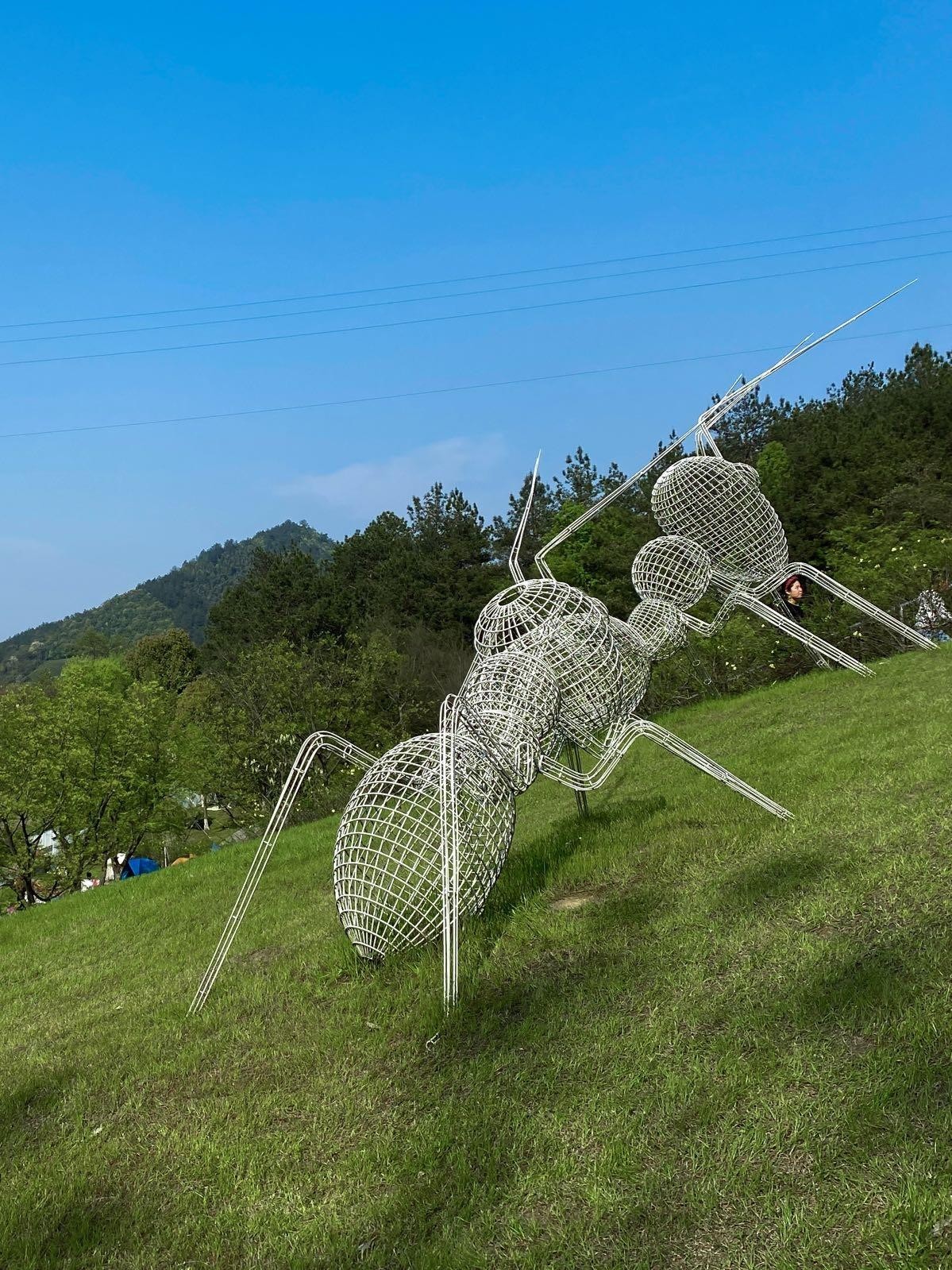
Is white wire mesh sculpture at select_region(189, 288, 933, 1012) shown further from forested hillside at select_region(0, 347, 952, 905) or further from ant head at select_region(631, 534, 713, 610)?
forested hillside at select_region(0, 347, 952, 905)

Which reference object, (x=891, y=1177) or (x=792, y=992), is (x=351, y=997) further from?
(x=891, y=1177)

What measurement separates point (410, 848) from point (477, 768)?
599mm

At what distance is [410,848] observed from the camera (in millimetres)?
5168

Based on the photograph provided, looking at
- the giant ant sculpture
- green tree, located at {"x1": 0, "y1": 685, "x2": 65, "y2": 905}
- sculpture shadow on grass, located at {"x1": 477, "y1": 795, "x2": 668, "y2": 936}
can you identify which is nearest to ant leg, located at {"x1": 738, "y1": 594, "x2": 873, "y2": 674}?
the giant ant sculpture

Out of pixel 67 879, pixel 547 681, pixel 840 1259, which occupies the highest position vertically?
pixel 547 681

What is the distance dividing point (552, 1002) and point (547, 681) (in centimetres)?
283

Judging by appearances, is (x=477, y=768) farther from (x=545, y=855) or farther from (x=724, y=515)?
(x=724, y=515)

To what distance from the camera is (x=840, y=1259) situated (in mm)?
2615

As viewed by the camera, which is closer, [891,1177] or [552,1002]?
[891,1177]

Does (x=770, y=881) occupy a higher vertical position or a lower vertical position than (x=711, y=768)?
lower

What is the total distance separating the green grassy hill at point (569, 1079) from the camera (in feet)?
9.75

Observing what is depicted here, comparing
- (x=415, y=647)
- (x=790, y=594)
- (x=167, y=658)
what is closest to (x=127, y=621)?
(x=167, y=658)

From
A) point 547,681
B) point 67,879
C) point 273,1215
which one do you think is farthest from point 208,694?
point 273,1215

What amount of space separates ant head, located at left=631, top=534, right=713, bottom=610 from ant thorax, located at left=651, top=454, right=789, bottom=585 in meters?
0.26
